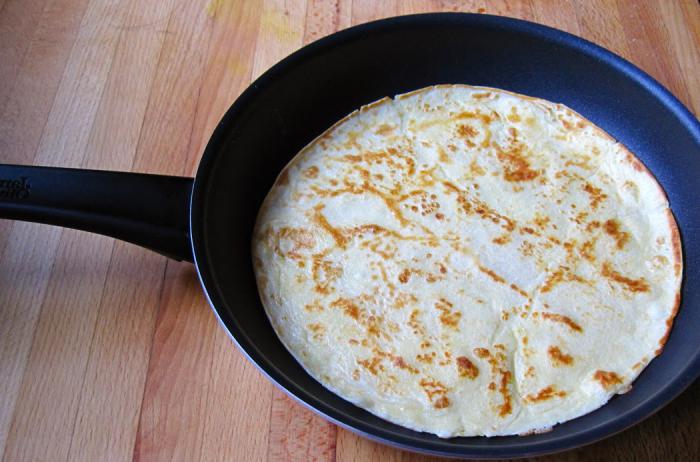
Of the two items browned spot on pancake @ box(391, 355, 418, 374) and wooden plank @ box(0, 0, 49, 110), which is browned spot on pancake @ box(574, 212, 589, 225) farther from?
wooden plank @ box(0, 0, 49, 110)

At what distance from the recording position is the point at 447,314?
1.25 meters

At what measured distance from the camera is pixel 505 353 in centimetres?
121

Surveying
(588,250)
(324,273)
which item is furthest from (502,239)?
(324,273)

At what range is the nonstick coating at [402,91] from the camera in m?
1.16

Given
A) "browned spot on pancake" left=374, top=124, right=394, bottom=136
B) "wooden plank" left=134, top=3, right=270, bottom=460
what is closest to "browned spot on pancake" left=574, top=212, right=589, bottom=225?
"browned spot on pancake" left=374, top=124, right=394, bottom=136

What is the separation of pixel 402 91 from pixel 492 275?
584mm

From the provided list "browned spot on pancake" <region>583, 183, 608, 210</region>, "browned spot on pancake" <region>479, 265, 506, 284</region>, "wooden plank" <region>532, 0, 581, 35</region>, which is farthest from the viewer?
"wooden plank" <region>532, 0, 581, 35</region>

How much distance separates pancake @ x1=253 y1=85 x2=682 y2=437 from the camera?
1174 mm

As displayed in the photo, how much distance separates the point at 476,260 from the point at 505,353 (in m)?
0.21

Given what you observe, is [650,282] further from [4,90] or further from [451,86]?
[4,90]

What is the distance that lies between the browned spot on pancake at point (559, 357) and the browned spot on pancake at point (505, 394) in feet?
0.30

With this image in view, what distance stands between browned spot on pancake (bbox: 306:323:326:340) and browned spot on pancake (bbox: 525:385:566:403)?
40cm

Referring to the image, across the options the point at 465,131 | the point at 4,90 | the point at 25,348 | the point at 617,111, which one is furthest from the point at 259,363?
the point at 4,90

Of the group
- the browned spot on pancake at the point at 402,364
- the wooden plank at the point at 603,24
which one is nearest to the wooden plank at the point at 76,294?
the browned spot on pancake at the point at 402,364
